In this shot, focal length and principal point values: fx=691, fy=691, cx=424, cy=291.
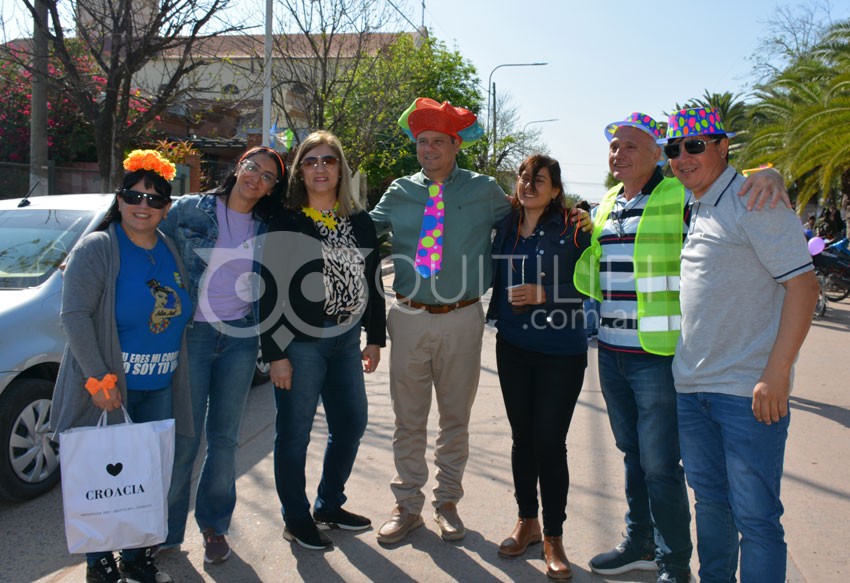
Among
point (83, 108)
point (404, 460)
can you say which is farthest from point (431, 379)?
point (83, 108)

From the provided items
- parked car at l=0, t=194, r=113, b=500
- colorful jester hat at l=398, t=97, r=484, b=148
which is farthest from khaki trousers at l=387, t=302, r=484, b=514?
parked car at l=0, t=194, r=113, b=500

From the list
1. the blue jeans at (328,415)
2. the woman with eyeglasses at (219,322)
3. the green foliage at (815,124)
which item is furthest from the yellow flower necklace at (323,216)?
the green foliage at (815,124)

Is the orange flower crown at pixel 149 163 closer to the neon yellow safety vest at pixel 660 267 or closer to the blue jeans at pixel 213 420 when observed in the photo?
the blue jeans at pixel 213 420

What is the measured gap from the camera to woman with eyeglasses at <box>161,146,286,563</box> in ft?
11.3

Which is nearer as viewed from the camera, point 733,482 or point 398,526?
point 733,482

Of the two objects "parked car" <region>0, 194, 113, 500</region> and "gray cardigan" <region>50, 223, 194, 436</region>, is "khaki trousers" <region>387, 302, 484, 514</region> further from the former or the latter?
"parked car" <region>0, 194, 113, 500</region>

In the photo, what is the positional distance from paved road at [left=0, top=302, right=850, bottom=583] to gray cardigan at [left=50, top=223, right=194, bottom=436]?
889mm

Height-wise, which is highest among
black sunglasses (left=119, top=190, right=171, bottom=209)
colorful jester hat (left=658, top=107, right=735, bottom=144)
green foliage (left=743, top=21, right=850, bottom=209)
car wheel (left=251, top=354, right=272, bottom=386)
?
green foliage (left=743, top=21, right=850, bottom=209)

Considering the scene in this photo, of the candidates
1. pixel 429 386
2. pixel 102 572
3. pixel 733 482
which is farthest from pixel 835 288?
pixel 102 572

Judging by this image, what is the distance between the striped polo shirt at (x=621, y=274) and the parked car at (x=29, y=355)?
122 inches

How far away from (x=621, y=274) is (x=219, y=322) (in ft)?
6.47

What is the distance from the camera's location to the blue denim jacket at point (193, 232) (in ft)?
11.2

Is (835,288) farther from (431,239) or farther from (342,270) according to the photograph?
(342,270)

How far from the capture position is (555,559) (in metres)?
3.41
